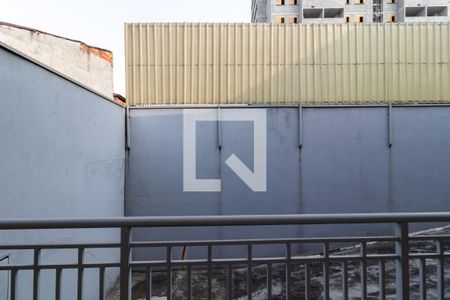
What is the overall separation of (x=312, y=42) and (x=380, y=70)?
82.3 inches

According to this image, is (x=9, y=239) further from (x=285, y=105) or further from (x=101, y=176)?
(x=285, y=105)

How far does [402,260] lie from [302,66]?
23.5ft

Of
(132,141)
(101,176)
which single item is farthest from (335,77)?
(101,176)

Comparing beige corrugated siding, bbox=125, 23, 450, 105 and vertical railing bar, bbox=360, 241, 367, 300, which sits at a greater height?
beige corrugated siding, bbox=125, 23, 450, 105

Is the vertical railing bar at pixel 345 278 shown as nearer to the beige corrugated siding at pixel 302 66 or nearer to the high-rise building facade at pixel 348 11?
the beige corrugated siding at pixel 302 66

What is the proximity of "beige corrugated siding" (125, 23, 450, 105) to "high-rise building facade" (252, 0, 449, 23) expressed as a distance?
97.8 ft

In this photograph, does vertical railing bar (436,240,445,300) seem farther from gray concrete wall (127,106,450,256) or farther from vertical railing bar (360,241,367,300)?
gray concrete wall (127,106,450,256)

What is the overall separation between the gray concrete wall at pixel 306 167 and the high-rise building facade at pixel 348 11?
31061 millimetres

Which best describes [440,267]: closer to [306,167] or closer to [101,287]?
[101,287]

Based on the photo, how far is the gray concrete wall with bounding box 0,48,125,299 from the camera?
12.2 ft

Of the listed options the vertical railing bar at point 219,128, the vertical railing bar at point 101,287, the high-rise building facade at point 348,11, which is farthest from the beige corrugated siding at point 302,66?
the high-rise building facade at point 348,11

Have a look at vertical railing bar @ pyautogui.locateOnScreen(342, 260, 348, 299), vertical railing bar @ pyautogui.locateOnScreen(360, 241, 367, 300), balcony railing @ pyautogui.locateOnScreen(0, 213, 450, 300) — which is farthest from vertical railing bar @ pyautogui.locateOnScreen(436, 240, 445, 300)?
vertical railing bar @ pyautogui.locateOnScreen(342, 260, 348, 299)

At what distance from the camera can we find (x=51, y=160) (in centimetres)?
460

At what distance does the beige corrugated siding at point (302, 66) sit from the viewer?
8531 mm
